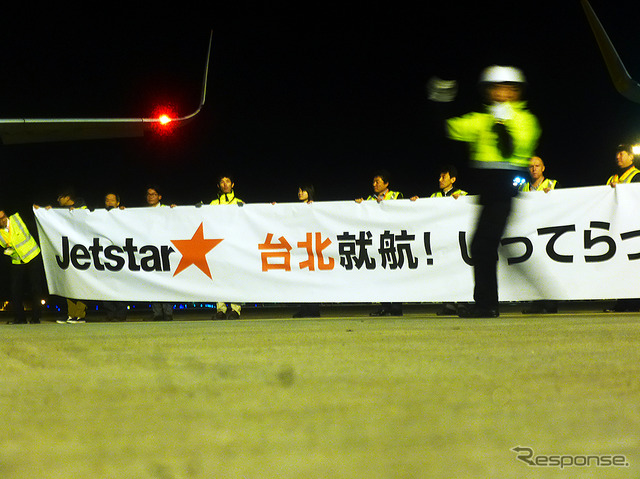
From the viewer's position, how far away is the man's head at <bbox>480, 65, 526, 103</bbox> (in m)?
4.12

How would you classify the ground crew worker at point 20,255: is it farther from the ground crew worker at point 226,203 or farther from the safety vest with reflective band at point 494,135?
the safety vest with reflective band at point 494,135

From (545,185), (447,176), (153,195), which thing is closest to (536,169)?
(545,185)

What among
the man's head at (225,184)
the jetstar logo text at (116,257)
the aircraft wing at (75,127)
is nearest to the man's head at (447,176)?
the man's head at (225,184)

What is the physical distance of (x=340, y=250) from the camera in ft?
20.5

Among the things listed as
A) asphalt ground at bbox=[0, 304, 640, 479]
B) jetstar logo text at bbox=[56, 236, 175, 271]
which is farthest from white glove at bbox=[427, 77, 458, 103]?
jetstar logo text at bbox=[56, 236, 175, 271]

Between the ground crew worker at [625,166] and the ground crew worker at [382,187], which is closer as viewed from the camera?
the ground crew worker at [625,166]

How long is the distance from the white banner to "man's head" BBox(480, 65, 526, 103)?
186 cm

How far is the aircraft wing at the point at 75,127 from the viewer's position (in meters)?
19.8

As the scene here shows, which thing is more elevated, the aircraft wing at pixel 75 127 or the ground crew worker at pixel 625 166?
the aircraft wing at pixel 75 127

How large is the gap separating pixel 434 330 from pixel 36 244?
5.02 m

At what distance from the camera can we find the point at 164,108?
21766mm

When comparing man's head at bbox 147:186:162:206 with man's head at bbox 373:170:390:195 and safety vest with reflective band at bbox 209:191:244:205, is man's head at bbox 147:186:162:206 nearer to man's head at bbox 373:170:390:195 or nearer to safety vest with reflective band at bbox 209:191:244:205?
safety vest with reflective band at bbox 209:191:244:205

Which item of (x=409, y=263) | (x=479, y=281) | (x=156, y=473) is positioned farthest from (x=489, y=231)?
(x=156, y=473)

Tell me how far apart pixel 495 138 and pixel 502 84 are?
0.35 meters
